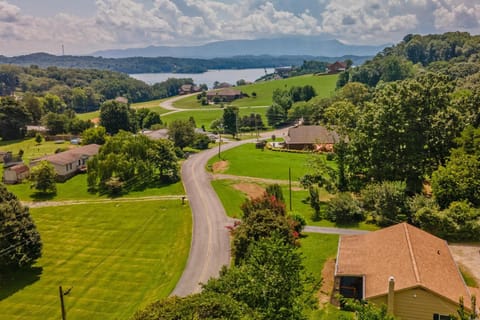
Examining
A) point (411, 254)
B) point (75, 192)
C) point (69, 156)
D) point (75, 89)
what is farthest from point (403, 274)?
point (75, 89)

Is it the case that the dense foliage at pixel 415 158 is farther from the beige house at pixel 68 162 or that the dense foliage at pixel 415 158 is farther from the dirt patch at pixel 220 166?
the beige house at pixel 68 162

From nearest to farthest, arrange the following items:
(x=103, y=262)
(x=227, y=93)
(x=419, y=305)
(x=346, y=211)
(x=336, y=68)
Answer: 1. (x=419, y=305)
2. (x=103, y=262)
3. (x=346, y=211)
4. (x=227, y=93)
5. (x=336, y=68)

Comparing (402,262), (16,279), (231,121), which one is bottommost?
(16,279)

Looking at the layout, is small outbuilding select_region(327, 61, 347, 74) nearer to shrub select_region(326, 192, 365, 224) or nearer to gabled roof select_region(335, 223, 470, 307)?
shrub select_region(326, 192, 365, 224)

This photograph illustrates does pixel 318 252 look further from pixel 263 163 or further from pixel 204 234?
pixel 263 163

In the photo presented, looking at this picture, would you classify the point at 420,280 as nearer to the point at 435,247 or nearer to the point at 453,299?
the point at 453,299

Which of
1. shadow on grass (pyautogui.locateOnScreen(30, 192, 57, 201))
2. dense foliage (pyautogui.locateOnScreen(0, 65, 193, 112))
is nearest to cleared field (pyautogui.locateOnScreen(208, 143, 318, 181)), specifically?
shadow on grass (pyautogui.locateOnScreen(30, 192, 57, 201))
